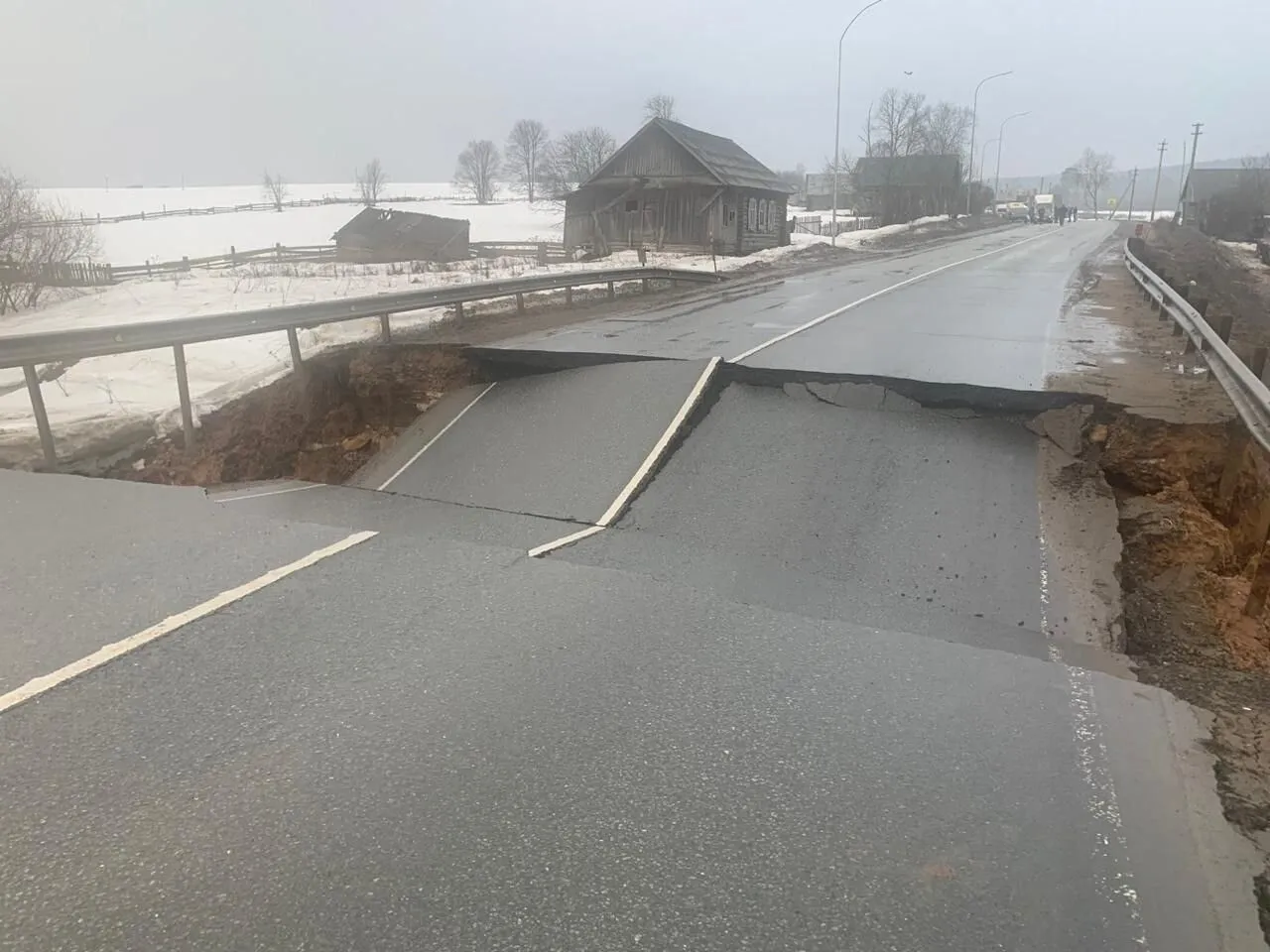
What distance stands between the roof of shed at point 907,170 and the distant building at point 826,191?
4010mm

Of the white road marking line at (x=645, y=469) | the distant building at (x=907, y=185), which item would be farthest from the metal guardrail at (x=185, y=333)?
the distant building at (x=907, y=185)

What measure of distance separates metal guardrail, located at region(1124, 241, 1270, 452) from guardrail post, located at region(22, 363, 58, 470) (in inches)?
419

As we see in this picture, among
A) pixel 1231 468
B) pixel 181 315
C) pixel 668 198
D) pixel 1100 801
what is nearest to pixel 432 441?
pixel 1100 801

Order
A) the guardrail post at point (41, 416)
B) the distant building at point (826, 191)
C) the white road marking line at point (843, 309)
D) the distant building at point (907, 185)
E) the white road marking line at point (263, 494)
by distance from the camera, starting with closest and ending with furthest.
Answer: the white road marking line at point (263, 494) < the guardrail post at point (41, 416) < the white road marking line at point (843, 309) < the distant building at point (907, 185) < the distant building at point (826, 191)

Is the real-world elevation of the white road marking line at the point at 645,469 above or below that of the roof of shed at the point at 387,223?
below

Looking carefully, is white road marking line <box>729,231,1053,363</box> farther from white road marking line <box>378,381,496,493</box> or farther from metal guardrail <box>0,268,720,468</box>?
metal guardrail <box>0,268,720,468</box>

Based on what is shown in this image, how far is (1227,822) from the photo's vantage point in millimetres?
3451

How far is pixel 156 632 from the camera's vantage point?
4.66 metres

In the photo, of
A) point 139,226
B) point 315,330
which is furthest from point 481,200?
point 315,330

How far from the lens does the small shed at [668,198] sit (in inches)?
1560

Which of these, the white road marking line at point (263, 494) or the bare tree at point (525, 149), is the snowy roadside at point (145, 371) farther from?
the bare tree at point (525, 149)

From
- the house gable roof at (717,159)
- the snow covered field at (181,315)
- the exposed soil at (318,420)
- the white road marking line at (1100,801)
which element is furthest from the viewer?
the house gable roof at (717,159)

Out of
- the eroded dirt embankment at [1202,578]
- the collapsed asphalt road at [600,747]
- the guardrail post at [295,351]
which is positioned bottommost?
the eroded dirt embankment at [1202,578]

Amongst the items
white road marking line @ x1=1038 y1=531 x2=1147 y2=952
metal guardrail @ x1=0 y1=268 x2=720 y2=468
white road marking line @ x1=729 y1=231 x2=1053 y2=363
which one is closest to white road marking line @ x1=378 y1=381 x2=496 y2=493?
metal guardrail @ x1=0 y1=268 x2=720 y2=468
